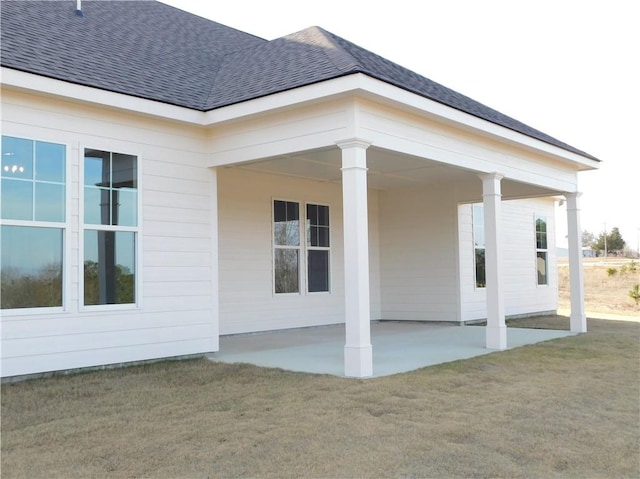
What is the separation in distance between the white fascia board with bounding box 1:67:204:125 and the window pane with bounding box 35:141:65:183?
574 mm

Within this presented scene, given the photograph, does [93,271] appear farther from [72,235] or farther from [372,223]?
[372,223]

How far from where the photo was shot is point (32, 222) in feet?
20.9

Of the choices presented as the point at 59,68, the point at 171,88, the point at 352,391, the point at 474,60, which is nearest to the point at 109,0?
the point at 171,88

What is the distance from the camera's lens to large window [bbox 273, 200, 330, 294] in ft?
37.4

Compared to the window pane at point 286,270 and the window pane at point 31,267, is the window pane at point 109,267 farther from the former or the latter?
the window pane at point 286,270

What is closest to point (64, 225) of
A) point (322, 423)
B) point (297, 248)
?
point (322, 423)

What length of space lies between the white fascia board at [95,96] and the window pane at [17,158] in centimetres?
56

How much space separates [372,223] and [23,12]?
8362mm

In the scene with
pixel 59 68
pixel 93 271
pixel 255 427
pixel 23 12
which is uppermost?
pixel 23 12

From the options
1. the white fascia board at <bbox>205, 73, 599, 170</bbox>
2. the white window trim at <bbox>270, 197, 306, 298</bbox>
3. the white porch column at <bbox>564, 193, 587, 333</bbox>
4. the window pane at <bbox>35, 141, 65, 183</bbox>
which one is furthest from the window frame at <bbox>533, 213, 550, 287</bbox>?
the window pane at <bbox>35, 141, 65, 183</bbox>

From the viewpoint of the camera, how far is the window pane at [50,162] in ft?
21.4

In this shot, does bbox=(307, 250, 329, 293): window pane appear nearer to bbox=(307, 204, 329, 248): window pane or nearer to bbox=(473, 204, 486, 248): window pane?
bbox=(307, 204, 329, 248): window pane

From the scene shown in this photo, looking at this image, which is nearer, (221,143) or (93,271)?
(93,271)

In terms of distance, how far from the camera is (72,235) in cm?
668
